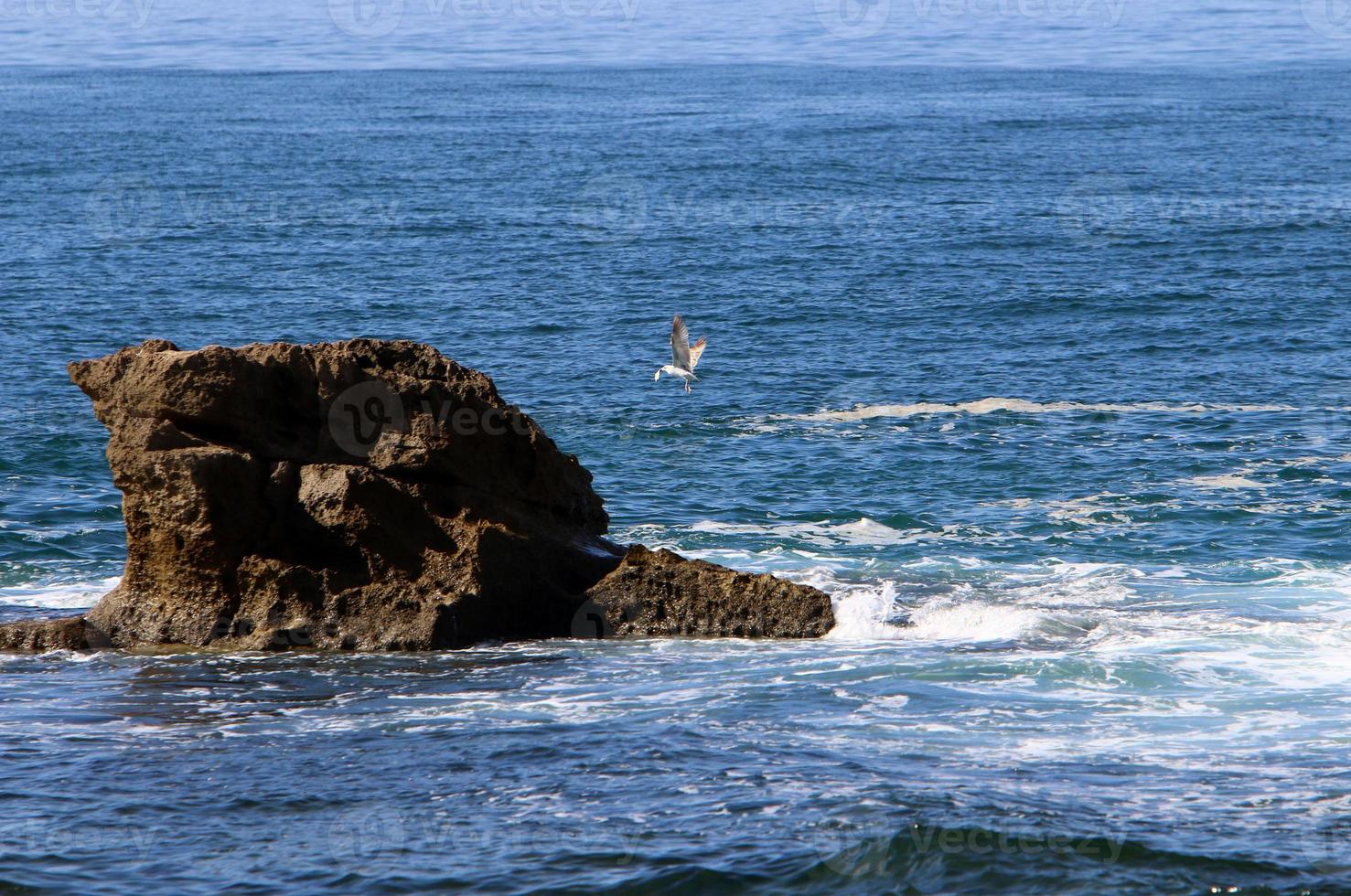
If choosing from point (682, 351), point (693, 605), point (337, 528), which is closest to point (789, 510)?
point (682, 351)

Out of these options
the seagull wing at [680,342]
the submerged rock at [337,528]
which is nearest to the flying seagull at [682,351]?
the seagull wing at [680,342]

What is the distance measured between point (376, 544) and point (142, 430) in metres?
3.04

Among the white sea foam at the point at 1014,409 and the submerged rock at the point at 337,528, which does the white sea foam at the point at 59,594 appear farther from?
the white sea foam at the point at 1014,409

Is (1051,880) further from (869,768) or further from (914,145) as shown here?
(914,145)

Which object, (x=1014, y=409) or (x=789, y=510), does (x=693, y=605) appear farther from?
(x=1014, y=409)

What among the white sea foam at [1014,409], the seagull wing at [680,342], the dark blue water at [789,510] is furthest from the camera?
the white sea foam at [1014,409]

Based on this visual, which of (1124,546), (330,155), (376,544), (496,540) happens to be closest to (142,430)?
(376,544)

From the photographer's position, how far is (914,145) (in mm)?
77500

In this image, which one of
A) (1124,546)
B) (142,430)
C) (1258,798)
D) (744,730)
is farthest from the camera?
(1124,546)

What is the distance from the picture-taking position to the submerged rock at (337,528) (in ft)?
63.3

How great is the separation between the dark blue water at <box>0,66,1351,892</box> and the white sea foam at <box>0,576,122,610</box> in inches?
4.5

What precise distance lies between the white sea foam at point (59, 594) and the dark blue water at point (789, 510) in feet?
0.37

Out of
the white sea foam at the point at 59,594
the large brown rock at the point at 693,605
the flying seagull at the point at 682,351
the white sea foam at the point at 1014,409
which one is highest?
the flying seagull at the point at 682,351

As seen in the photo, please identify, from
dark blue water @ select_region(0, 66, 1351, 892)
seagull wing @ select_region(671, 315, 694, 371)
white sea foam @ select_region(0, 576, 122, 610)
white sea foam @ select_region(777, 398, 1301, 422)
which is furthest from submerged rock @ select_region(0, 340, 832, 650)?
white sea foam @ select_region(777, 398, 1301, 422)
